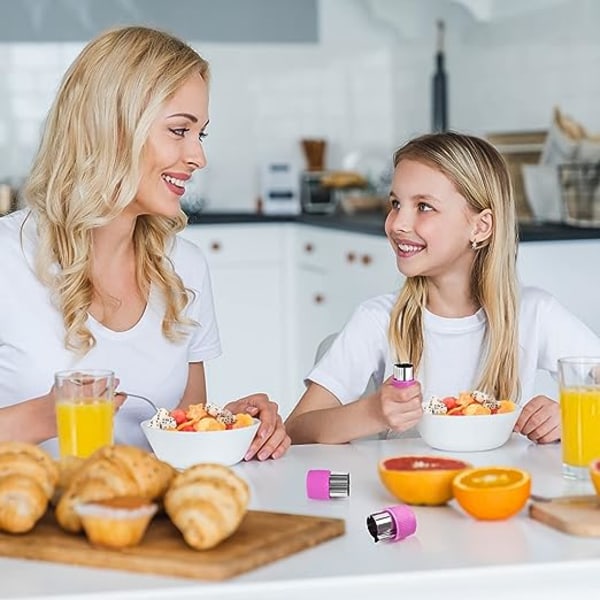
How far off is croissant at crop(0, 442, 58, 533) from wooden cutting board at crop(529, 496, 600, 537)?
1.69 ft

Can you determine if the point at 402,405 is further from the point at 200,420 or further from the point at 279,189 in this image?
the point at 279,189

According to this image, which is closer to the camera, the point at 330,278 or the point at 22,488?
the point at 22,488

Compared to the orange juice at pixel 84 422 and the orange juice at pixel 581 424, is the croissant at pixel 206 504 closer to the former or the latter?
the orange juice at pixel 84 422

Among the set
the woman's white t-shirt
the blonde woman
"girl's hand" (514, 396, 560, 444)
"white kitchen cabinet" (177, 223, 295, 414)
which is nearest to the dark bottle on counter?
"white kitchen cabinet" (177, 223, 295, 414)

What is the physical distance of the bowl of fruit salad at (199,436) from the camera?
1.75m

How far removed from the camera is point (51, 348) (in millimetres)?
2137

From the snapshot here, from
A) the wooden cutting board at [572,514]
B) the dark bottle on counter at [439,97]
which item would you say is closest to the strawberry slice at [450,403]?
the wooden cutting board at [572,514]

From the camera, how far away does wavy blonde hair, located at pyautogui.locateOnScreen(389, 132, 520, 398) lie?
2.28 meters

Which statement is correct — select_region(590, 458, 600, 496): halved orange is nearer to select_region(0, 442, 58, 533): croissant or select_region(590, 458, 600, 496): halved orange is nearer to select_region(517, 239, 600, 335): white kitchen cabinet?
select_region(0, 442, 58, 533): croissant

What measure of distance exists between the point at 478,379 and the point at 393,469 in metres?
0.79

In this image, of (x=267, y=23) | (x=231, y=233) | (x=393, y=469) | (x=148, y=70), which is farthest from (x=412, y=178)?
(x=267, y=23)

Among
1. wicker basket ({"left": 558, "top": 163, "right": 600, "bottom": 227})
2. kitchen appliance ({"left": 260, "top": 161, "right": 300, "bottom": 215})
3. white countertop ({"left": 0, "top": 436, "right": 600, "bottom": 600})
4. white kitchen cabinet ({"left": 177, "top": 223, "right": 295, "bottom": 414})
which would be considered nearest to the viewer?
white countertop ({"left": 0, "top": 436, "right": 600, "bottom": 600})

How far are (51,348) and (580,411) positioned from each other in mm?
886

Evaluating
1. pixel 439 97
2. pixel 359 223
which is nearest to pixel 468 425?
pixel 359 223
